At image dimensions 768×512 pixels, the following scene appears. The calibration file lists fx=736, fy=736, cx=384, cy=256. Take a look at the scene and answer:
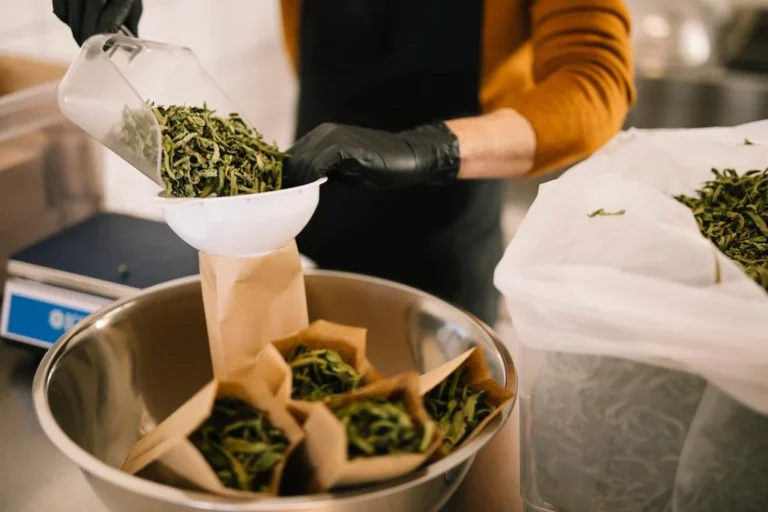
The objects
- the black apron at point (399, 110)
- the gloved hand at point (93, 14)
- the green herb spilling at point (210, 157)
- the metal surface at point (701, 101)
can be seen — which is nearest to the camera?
the green herb spilling at point (210, 157)

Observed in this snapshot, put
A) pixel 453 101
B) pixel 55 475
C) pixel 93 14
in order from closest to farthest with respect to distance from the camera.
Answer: pixel 55 475, pixel 93 14, pixel 453 101

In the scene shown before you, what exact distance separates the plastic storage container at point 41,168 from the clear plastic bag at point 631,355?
2.36 ft

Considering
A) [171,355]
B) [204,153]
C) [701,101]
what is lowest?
A: [701,101]

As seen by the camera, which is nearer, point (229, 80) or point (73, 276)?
point (73, 276)

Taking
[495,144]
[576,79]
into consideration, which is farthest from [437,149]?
[576,79]

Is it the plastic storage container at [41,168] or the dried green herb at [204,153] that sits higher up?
the dried green herb at [204,153]

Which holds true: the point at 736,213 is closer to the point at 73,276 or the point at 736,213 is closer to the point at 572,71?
the point at 572,71

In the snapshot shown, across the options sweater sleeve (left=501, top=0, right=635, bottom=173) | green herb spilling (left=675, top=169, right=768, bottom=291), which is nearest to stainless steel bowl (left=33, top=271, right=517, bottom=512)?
green herb spilling (left=675, top=169, right=768, bottom=291)

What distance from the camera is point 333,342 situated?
2.02ft

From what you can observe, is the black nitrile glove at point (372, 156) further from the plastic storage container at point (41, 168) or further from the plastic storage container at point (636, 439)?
the plastic storage container at point (41, 168)

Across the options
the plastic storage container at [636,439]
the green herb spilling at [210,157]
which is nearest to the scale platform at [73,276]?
the green herb spilling at [210,157]

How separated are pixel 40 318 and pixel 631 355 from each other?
66 centimetres

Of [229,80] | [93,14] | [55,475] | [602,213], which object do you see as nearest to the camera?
[602,213]

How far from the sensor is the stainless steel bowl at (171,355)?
0.57 metres
